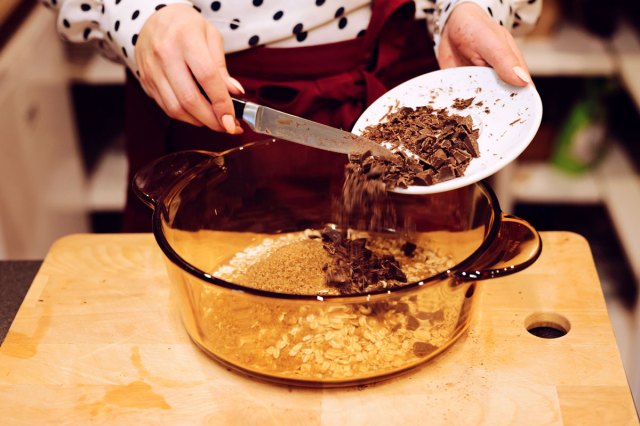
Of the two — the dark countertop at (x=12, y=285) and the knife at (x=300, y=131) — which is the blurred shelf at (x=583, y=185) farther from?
the dark countertop at (x=12, y=285)

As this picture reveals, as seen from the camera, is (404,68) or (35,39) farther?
(35,39)

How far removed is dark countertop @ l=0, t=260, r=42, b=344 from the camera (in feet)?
2.87

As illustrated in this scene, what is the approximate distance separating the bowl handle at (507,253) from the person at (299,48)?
19 centimetres

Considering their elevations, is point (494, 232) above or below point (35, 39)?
above

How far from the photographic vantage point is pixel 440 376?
0.75 metres

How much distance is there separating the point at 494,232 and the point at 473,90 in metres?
0.25

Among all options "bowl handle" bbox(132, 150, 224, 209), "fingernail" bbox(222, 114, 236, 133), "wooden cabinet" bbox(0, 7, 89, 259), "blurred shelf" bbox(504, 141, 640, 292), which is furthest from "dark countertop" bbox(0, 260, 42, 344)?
"blurred shelf" bbox(504, 141, 640, 292)

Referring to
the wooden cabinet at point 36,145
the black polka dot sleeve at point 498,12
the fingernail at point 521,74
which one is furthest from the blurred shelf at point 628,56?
the wooden cabinet at point 36,145

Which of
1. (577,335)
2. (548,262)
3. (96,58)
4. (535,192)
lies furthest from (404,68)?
(96,58)

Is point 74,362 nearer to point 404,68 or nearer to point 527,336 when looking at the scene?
point 527,336

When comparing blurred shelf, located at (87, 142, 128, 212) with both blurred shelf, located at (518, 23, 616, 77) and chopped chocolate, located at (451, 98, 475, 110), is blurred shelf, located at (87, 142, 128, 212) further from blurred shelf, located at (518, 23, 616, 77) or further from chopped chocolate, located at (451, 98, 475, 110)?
chopped chocolate, located at (451, 98, 475, 110)

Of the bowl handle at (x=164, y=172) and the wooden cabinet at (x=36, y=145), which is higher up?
the bowl handle at (x=164, y=172)

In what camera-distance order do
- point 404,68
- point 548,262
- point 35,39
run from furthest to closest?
point 35,39 → point 404,68 → point 548,262

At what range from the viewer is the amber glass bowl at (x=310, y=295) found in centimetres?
71
